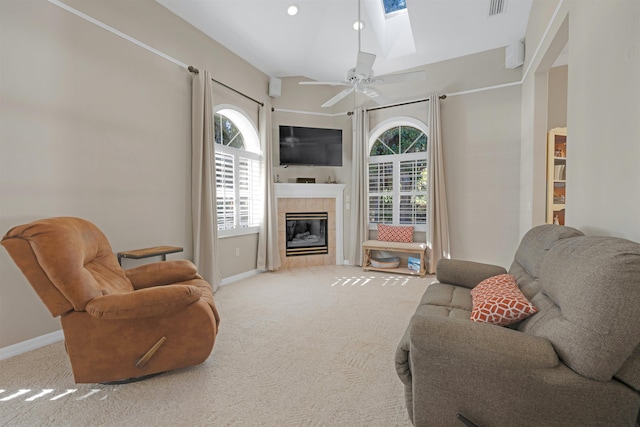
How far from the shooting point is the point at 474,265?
2.59m

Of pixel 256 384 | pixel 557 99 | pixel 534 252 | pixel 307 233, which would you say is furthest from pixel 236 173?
pixel 557 99

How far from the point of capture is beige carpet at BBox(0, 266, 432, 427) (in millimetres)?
1678

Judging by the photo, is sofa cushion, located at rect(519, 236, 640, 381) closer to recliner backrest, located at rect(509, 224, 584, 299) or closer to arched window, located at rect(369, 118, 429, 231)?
recliner backrest, located at rect(509, 224, 584, 299)

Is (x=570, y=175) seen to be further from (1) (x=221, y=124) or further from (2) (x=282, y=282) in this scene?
(1) (x=221, y=124)

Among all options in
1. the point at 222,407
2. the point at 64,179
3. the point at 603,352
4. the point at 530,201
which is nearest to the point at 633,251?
the point at 603,352

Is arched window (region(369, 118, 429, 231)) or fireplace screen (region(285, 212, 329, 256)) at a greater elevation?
arched window (region(369, 118, 429, 231))

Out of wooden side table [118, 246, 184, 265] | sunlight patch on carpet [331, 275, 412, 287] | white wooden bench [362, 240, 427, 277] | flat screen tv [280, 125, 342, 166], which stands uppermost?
flat screen tv [280, 125, 342, 166]

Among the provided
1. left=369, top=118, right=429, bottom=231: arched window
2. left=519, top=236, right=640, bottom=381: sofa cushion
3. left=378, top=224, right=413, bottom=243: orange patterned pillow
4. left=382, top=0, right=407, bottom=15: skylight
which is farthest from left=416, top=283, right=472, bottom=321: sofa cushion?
left=382, top=0, right=407, bottom=15: skylight

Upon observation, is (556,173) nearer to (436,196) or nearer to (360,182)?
(436,196)

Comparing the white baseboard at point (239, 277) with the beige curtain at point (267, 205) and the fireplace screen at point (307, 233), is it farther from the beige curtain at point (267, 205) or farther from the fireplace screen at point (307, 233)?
the fireplace screen at point (307, 233)

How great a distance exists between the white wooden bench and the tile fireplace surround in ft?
2.13

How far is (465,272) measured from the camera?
2.55 metres

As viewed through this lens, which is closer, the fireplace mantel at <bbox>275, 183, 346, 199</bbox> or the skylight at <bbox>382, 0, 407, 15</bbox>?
the skylight at <bbox>382, 0, 407, 15</bbox>

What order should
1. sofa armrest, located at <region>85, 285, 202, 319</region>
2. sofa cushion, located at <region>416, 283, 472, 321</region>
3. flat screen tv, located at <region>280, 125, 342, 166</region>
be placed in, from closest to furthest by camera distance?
sofa armrest, located at <region>85, 285, 202, 319</region> < sofa cushion, located at <region>416, 283, 472, 321</region> < flat screen tv, located at <region>280, 125, 342, 166</region>
